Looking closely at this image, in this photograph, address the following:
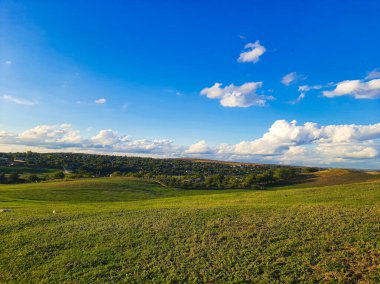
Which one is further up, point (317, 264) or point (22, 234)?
point (317, 264)

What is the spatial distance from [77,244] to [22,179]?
114 m

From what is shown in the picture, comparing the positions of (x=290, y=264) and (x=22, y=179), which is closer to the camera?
Answer: (x=290, y=264)

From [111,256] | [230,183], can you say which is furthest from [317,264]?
[230,183]

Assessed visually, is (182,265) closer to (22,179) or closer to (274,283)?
(274,283)

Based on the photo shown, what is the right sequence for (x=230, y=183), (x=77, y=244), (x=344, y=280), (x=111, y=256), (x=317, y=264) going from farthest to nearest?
(x=230, y=183), (x=77, y=244), (x=111, y=256), (x=317, y=264), (x=344, y=280)

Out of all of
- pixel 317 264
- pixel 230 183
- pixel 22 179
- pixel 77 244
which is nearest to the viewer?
pixel 317 264

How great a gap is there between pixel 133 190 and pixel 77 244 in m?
58.2

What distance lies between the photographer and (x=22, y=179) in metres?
119

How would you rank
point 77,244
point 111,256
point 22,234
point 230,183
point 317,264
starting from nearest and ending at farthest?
point 317,264 < point 111,256 < point 77,244 < point 22,234 < point 230,183

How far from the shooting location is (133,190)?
7769 centimetres

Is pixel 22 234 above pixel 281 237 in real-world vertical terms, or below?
below

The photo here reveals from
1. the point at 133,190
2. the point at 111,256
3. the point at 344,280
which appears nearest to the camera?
the point at 344,280

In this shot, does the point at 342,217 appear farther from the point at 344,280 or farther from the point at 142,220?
the point at 142,220

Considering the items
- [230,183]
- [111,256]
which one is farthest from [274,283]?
[230,183]
